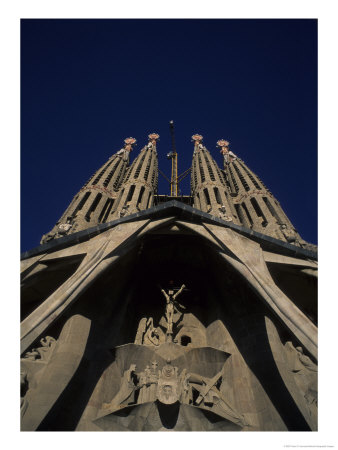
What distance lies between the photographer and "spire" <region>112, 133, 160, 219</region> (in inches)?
677

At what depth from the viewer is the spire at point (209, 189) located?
18062 mm

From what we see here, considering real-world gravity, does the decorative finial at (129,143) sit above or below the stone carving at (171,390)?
above

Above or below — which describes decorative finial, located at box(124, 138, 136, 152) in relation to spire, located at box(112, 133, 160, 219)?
above

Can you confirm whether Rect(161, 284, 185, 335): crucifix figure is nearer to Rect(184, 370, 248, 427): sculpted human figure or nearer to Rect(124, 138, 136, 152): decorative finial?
Rect(184, 370, 248, 427): sculpted human figure

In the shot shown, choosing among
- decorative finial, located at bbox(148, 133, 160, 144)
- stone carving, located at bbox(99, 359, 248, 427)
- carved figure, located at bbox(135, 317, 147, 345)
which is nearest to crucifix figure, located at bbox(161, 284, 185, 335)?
carved figure, located at bbox(135, 317, 147, 345)

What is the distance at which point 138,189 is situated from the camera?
64.2 feet

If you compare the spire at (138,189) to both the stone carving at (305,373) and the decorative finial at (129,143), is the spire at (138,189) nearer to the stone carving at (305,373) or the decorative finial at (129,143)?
the decorative finial at (129,143)

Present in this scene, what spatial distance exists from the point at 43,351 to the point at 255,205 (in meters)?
14.3

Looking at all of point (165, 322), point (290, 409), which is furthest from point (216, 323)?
point (290, 409)

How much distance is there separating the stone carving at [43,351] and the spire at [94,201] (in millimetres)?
5018

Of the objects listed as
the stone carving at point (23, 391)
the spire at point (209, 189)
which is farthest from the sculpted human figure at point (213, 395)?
the spire at point (209, 189)

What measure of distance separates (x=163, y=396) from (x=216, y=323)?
327 centimetres

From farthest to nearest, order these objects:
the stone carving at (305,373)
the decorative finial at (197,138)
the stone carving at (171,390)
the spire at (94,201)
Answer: the decorative finial at (197,138) < the spire at (94,201) < the stone carving at (171,390) < the stone carving at (305,373)

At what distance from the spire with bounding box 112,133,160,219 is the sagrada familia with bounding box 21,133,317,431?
18.1 feet
